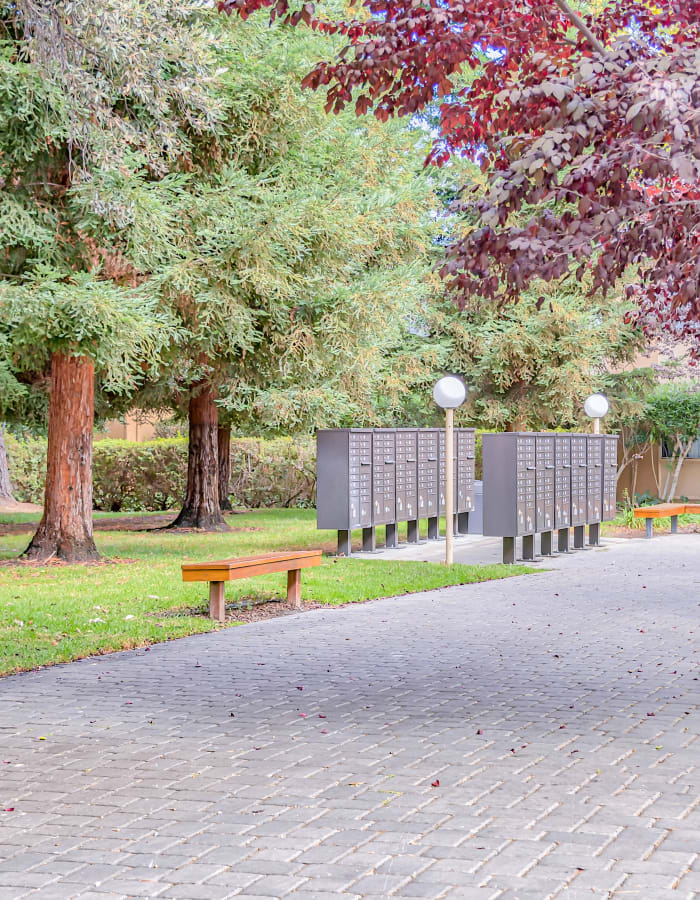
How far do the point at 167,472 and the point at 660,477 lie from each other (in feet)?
40.6

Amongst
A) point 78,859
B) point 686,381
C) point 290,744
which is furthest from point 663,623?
point 686,381

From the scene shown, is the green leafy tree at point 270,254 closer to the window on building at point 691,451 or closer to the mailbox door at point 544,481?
the mailbox door at point 544,481

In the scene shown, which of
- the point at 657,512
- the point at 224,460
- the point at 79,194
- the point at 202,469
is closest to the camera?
the point at 79,194

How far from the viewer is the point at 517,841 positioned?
4445 millimetres

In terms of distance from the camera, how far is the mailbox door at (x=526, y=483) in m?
15.4

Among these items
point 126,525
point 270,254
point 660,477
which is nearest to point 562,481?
point 270,254

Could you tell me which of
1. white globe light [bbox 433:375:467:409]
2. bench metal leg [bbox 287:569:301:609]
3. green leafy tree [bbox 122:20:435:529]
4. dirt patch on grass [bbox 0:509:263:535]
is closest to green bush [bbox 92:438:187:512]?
dirt patch on grass [bbox 0:509:263:535]

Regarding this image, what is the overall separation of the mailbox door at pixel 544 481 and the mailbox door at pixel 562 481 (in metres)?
0.19

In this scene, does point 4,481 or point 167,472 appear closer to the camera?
point 4,481

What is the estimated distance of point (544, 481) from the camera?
16359 millimetres

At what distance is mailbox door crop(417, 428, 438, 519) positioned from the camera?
1797 cm

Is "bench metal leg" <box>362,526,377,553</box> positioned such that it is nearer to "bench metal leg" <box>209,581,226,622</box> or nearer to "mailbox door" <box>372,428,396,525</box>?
"mailbox door" <box>372,428,396,525</box>

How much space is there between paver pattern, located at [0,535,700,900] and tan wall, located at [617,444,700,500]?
21.0 m

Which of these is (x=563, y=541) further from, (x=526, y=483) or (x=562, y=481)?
(x=526, y=483)
